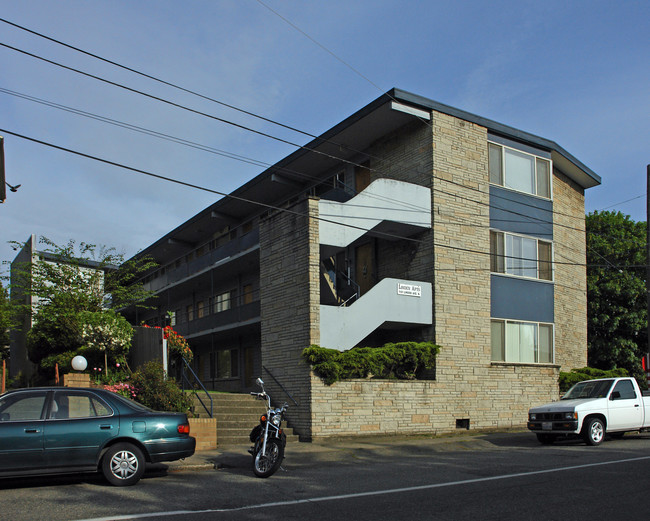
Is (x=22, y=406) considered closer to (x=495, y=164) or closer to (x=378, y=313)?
(x=378, y=313)

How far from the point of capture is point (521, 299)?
23.1 metres

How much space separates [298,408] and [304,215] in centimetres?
527

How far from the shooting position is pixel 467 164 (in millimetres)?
21641

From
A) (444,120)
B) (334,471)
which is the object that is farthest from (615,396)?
(444,120)

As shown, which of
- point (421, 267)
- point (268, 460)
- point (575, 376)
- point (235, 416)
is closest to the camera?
point (268, 460)

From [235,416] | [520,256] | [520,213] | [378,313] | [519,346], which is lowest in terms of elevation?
[235,416]

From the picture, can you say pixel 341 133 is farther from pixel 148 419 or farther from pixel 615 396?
pixel 148 419

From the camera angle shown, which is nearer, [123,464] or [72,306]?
[123,464]

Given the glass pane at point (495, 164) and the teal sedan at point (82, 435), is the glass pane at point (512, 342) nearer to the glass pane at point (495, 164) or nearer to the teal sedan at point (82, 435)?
the glass pane at point (495, 164)

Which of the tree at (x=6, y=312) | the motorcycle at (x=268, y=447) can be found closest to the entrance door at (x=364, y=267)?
the motorcycle at (x=268, y=447)

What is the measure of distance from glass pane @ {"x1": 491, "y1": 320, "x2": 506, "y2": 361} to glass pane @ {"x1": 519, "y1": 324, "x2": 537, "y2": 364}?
40.6 inches

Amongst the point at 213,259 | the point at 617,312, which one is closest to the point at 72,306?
the point at 213,259

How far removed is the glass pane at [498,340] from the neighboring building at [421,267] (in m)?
0.06

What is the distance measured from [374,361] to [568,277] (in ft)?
38.7
